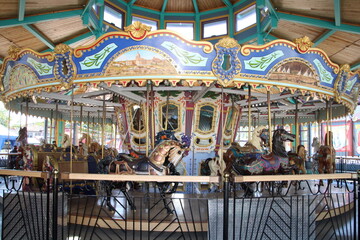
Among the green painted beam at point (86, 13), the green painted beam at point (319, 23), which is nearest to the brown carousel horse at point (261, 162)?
the green painted beam at point (319, 23)

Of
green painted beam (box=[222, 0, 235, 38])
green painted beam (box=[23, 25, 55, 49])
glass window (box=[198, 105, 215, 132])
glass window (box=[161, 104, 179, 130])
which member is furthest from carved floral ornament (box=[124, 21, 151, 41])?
green painted beam (box=[222, 0, 235, 38])

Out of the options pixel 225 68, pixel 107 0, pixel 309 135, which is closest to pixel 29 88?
pixel 225 68

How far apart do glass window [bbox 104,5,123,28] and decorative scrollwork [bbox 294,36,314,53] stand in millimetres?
7448

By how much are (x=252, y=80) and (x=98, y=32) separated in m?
6.36

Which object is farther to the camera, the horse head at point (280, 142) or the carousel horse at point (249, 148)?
the carousel horse at point (249, 148)

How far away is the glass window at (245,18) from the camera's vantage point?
1041 centimetres

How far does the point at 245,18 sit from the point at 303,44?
6.42 metres

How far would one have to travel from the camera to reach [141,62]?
14.4 ft

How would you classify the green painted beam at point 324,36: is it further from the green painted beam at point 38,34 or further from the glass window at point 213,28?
the green painted beam at point 38,34

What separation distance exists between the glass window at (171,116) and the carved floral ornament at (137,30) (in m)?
2.85

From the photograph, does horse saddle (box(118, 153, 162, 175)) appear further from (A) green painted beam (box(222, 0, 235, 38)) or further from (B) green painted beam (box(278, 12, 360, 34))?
(A) green painted beam (box(222, 0, 235, 38))

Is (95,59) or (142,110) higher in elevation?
(95,59)

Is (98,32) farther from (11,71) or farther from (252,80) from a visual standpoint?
(252,80)

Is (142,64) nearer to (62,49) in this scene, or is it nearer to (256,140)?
(62,49)
